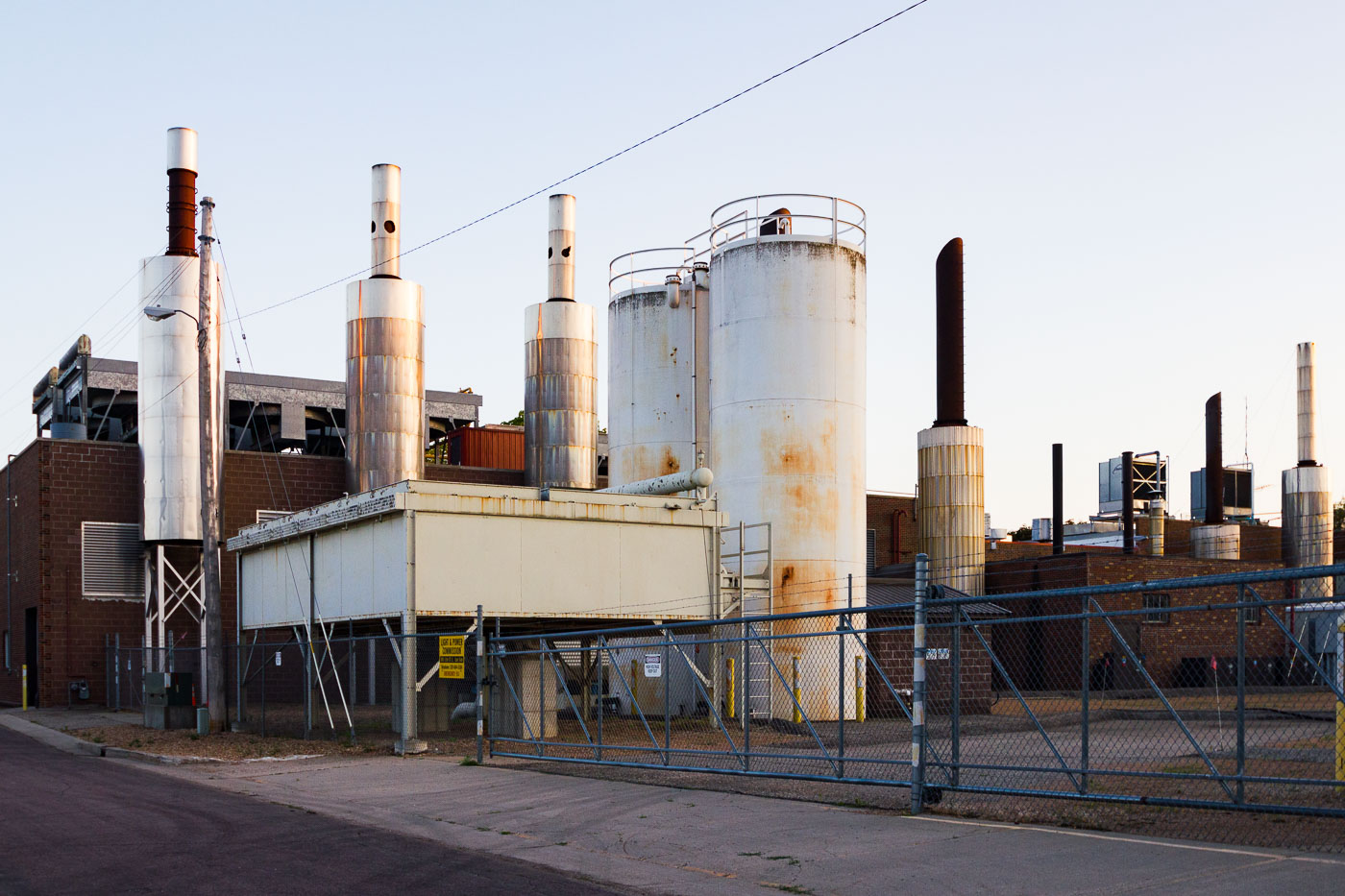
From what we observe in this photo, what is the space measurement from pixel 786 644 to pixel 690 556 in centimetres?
444

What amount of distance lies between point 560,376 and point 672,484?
60.0ft

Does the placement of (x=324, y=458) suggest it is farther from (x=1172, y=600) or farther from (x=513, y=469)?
(x=1172, y=600)

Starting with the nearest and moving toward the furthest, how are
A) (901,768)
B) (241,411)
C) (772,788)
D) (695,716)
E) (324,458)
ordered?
(772,788) < (901,768) < (695,716) < (324,458) < (241,411)

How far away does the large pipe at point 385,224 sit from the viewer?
136 feet

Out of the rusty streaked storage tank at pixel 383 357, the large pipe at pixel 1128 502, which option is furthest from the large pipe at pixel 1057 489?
the rusty streaked storage tank at pixel 383 357

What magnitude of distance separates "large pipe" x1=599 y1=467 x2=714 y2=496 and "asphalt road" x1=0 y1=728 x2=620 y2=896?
1375cm

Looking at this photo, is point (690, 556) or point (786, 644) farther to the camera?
point (786, 644)

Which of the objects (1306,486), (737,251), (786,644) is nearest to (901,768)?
(786,644)

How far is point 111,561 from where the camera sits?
41500 millimetres

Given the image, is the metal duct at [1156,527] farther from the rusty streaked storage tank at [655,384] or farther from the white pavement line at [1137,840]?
the white pavement line at [1137,840]

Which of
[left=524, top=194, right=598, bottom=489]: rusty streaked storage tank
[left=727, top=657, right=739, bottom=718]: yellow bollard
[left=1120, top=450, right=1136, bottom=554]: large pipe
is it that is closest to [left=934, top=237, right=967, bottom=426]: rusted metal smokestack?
[left=524, top=194, right=598, bottom=489]: rusty streaked storage tank

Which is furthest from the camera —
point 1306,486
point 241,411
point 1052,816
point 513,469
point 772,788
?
point 1306,486

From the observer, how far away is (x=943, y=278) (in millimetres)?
47312

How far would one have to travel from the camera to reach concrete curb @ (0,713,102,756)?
86.0 feet
